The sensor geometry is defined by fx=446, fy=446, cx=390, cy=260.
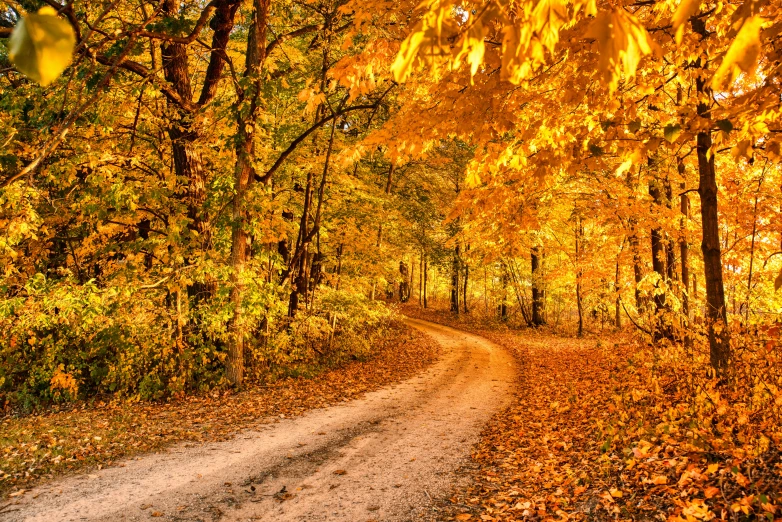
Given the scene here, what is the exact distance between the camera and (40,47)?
1.05 metres

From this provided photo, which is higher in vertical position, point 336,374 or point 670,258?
point 670,258

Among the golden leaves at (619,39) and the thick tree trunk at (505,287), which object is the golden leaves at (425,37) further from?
the thick tree trunk at (505,287)

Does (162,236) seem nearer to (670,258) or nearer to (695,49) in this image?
(695,49)

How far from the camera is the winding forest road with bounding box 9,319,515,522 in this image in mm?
4906

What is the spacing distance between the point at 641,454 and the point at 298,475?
4203 mm

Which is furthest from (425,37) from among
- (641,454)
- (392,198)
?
(392,198)

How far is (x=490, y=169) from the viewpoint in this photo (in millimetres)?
5328

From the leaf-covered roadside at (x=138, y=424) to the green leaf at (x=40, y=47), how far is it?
21.3 ft

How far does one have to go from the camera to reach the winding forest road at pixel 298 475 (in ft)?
16.1

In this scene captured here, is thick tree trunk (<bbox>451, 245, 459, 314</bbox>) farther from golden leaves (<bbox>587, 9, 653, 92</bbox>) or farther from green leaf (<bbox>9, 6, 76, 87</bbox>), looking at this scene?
green leaf (<bbox>9, 6, 76, 87</bbox>)

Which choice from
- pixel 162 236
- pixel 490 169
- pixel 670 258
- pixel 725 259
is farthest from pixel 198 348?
pixel 670 258

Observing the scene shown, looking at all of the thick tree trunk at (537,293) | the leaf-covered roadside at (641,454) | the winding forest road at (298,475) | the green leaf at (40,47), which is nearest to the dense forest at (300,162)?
the green leaf at (40,47)

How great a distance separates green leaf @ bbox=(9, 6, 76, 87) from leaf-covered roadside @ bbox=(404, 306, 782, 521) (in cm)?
489

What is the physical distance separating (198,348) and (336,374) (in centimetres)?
383
